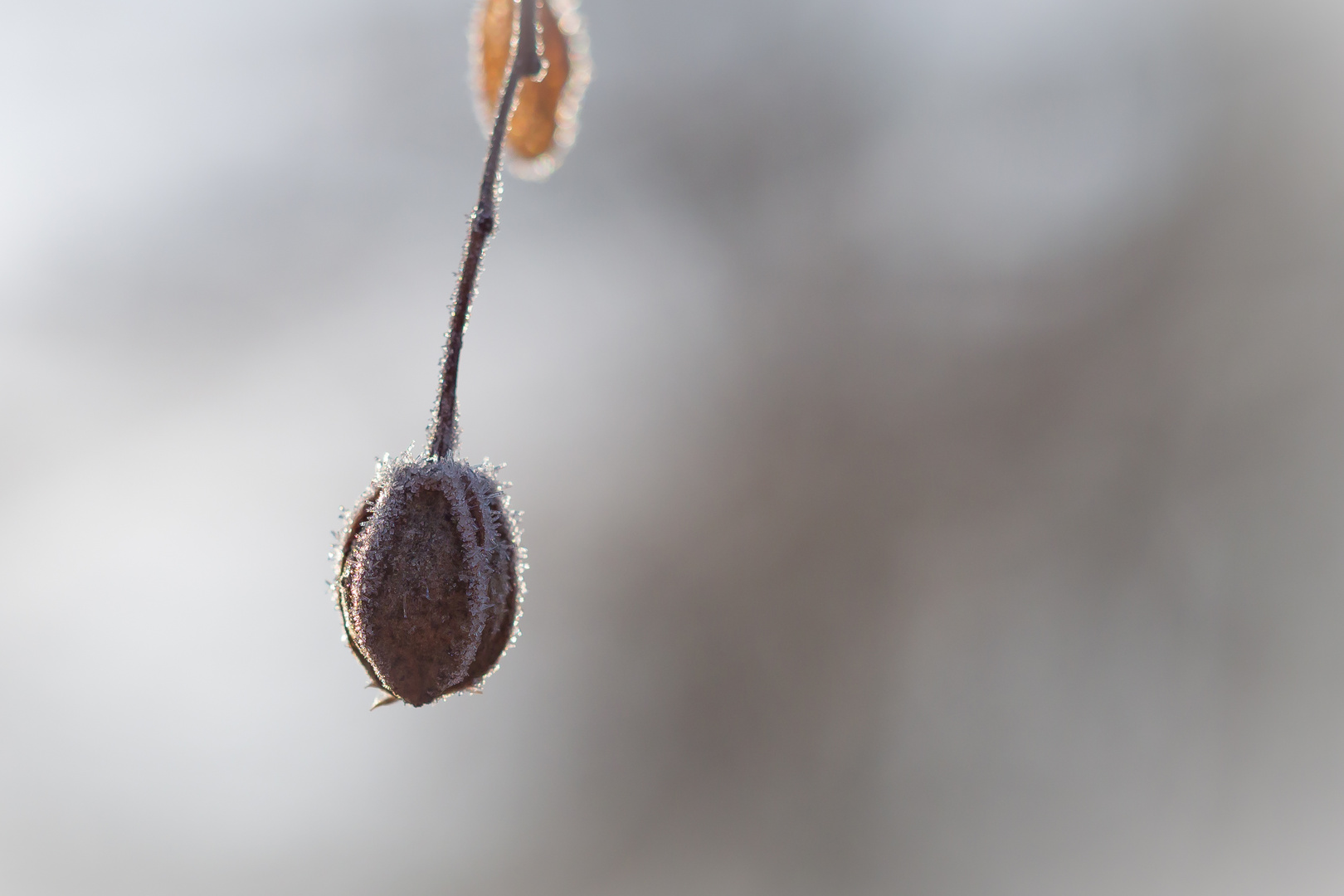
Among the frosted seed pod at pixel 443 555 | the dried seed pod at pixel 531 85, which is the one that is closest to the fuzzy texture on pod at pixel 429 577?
the frosted seed pod at pixel 443 555

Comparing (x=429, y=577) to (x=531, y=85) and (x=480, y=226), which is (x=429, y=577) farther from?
(x=531, y=85)

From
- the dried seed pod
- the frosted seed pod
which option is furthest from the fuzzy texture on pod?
the dried seed pod

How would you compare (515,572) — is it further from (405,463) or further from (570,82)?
(570,82)

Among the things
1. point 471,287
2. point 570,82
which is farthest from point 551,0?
point 471,287

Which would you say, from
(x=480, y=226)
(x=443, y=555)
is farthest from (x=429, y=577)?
(x=480, y=226)

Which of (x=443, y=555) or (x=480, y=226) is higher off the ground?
(x=480, y=226)

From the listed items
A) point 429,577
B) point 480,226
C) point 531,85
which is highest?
point 531,85
